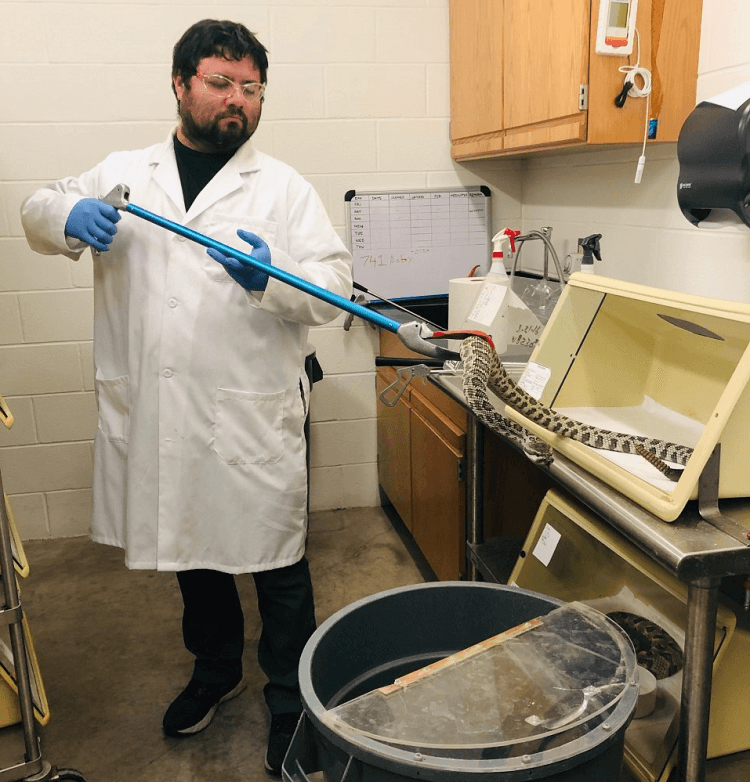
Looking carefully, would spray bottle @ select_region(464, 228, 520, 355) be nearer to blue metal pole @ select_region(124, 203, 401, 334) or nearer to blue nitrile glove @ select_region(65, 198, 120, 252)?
blue metal pole @ select_region(124, 203, 401, 334)

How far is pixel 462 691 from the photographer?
3.37 feet

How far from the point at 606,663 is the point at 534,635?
0.11 m

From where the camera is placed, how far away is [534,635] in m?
1.12

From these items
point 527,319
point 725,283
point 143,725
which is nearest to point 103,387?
point 143,725

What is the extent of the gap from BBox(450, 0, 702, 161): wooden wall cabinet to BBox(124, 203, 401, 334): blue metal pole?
0.84 m

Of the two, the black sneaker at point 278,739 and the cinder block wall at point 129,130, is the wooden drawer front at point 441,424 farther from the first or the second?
the black sneaker at point 278,739

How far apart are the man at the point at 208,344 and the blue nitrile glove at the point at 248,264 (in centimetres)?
3

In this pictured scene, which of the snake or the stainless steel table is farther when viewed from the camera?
the snake

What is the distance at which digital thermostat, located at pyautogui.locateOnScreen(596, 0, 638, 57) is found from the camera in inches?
67.8

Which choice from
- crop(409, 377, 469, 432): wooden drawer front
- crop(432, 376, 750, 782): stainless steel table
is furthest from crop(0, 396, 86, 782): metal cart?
crop(432, 376, 750, 782): stainless steel table

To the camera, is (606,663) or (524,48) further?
(524,48)

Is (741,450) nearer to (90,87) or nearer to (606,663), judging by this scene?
(606,663)

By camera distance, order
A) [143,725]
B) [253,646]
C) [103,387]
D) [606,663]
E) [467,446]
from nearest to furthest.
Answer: [606,663], [103,387], [143,725], [467,446], [253,646]

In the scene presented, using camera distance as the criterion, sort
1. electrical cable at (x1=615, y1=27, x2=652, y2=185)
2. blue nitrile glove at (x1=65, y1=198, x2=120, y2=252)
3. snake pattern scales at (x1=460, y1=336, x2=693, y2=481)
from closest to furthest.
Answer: snake pattern scales at (x1=460, y1=336, x2=693, y2=481) → blue nitrile glove at (x1=65, y1=198, x2=120, y2=252) → electrical cable at (x1=615, y1=27, x2=652, y2=185)
